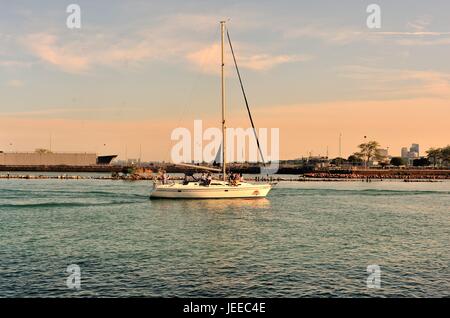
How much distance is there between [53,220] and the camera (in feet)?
162

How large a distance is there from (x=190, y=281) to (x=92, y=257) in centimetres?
869

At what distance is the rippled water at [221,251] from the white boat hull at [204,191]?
7.02 meters

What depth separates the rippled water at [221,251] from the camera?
79.3ft

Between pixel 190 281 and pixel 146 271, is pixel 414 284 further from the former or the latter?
pixel 146 271

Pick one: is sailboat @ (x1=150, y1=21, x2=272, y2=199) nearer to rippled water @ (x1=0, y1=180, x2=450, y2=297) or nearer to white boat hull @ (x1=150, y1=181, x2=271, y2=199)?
white boat hull @ (x1=150, y1=181, x2=271, y2=199)

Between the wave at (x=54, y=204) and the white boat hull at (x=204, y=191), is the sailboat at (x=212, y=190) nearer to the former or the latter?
the white boat hull at (x=204, y=191)

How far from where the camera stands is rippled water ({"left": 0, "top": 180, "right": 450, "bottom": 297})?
24.2m

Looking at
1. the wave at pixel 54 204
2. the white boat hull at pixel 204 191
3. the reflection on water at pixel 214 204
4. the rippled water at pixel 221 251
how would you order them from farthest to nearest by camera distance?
the white boat hull at pixel 204 191 < the wave at pixel 54 204 < the reflection on water at pixel 214 204 < the rippled water at pixel 221 251

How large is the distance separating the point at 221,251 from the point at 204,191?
34.5 meters

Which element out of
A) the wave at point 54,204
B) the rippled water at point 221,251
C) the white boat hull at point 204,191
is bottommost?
the rippled water at point 221,251

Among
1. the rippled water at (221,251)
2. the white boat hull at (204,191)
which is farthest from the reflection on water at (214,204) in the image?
the rippled water at (221,251)

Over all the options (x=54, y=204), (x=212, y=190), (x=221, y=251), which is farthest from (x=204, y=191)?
(x=221, y=251)

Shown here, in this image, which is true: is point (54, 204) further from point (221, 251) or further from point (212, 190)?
point (221, 251)
